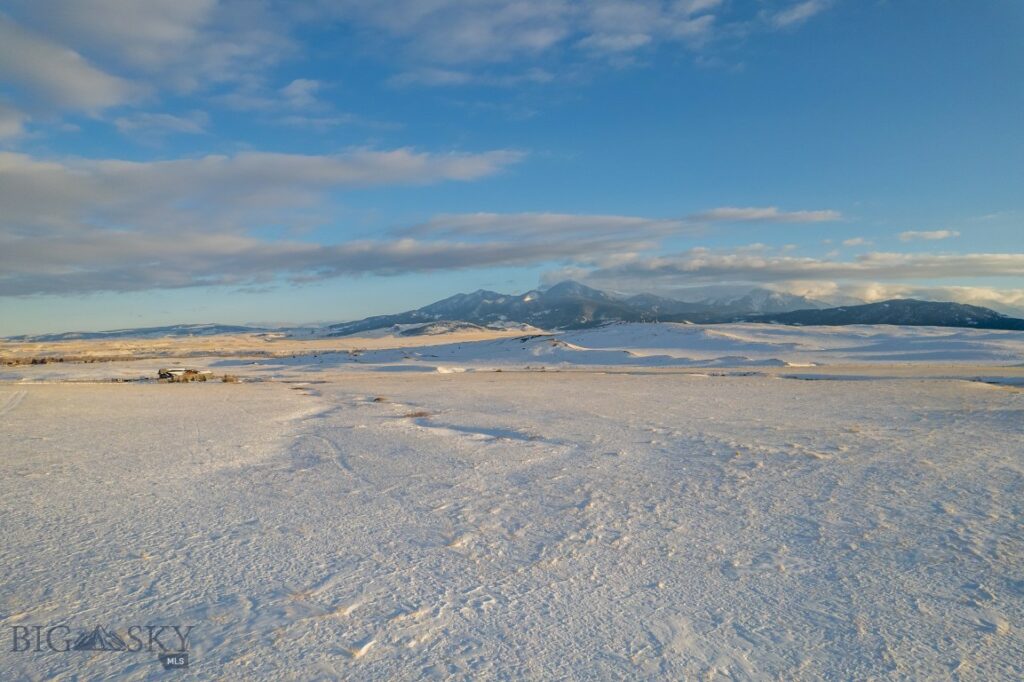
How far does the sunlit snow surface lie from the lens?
429 centimetres

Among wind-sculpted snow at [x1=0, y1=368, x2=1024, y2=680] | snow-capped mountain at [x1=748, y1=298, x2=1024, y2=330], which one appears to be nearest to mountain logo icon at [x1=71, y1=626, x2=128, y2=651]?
wind-sculpted snow at [x1=0, y1=368, x2=1024, y2=680]

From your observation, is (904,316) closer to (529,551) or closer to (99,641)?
(529,551)

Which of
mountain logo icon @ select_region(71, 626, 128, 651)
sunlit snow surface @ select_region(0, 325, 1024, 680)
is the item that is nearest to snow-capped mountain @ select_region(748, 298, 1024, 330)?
sunlit snow surface @ select_region(0, 325, 1024, 680)

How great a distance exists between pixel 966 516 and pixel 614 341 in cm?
5396

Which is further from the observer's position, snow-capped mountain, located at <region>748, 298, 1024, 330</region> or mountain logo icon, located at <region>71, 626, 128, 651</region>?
snow-capped mountain, located at <region>748, 298, 1024, 330</region>

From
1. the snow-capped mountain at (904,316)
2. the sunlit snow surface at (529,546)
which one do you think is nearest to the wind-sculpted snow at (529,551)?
the sunlit snow surface at (529,546)

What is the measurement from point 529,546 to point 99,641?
3.73 meters

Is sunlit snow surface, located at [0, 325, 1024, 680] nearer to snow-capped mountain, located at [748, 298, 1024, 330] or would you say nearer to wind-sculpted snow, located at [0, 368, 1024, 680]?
wind-sculpted snow, located at [0, 368, 1024, 680]

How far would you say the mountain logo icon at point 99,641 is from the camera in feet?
14.4

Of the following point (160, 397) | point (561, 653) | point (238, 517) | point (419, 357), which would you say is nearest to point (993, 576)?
point (561, 653)

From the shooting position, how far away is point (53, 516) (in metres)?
7.28

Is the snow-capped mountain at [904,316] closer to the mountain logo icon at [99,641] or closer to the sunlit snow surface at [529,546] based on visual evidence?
the sunlit snow surface at [529,546]

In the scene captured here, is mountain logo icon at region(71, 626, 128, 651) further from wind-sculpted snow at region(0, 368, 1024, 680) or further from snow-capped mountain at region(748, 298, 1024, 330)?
snow-capped mountain at region(748, 298, 1024, 330)

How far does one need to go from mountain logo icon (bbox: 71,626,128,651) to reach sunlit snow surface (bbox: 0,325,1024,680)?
12cm
